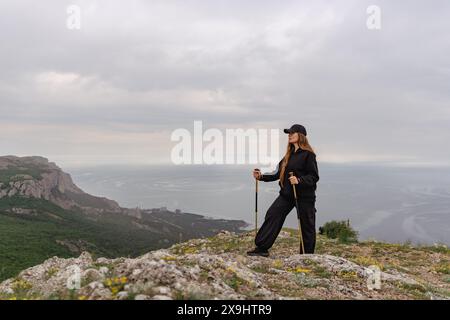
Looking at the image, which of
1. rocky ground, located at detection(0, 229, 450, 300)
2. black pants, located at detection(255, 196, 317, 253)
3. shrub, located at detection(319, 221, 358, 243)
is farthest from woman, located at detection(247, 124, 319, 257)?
shrub, located at detection(319, 221, 358, 243)

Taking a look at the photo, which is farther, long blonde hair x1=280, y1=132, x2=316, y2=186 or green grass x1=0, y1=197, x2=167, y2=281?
green grass x1=0, y1=197, x2=167, y2=281

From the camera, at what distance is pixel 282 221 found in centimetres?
1140

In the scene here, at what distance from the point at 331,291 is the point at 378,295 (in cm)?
107

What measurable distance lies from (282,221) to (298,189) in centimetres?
116

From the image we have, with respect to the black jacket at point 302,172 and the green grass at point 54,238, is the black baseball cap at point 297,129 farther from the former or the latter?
the green grass at point 54,238

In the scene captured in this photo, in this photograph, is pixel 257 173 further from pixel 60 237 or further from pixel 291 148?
pixel 60 237

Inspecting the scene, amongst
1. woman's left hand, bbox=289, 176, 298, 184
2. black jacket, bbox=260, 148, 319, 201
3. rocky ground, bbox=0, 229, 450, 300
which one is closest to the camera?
rocky ground, bbox=0, 229, 450, 300

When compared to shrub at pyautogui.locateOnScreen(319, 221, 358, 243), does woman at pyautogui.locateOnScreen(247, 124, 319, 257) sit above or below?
above

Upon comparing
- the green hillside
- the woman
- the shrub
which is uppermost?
the woman

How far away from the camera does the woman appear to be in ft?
36.2

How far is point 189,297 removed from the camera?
19.9ft

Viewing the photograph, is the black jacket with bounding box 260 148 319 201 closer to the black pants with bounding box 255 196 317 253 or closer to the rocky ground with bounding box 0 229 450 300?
the black pants with bounding box 255 196 317 253

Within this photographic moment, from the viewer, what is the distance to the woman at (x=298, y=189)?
11.0 m

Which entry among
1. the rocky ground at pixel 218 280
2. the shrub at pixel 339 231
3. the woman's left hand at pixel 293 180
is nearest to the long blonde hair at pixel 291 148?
the woman's left hand at pixel 293 180
